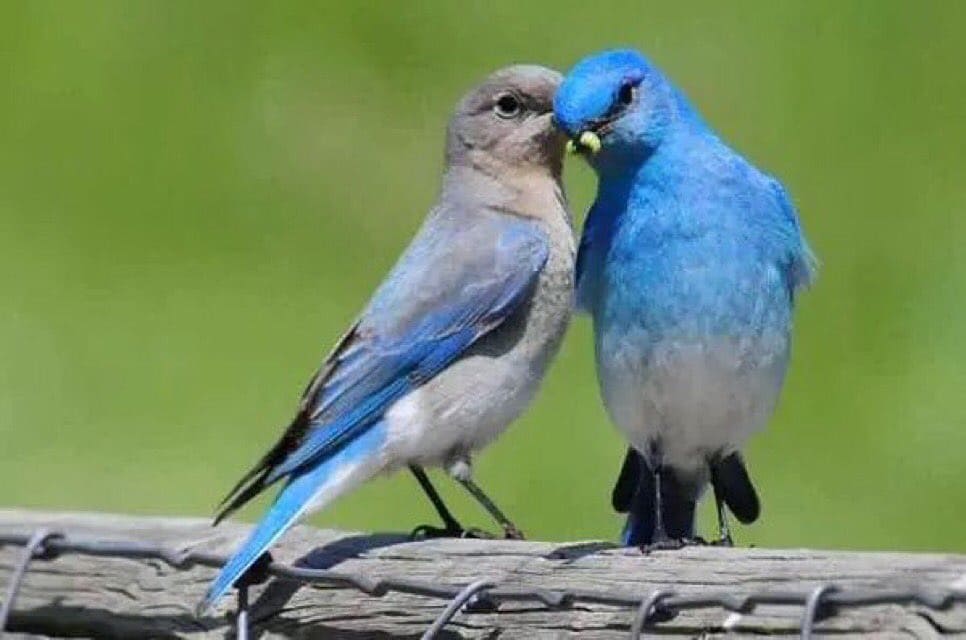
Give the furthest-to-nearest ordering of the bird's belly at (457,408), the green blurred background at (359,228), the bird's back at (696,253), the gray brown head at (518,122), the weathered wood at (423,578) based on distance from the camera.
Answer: the green blurred background at (359,228)
the gray brown head at (518,122)
the bird's belly at (457,408)
the bird's back at (696,253)
the weathered wood at (423,578)

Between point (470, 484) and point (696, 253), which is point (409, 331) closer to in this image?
point (470, 484)

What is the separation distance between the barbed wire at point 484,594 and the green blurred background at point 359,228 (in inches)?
118

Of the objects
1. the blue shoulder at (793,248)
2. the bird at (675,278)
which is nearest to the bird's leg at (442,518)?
the bird at (675,278)

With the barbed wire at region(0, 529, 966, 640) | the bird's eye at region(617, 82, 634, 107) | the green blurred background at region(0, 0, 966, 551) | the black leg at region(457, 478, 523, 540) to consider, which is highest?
the green blurred background at region(0, 0, 966, 551)

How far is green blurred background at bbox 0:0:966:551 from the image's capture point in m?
7.98

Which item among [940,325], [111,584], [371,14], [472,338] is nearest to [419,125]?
[371,14]

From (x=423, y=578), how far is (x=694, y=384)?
1.16 meters

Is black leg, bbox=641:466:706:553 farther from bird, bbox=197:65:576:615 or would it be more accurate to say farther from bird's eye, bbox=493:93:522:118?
bird's eye, bbox=493:93:522:118

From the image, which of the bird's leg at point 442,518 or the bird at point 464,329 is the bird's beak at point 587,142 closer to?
the bird at point 464,329

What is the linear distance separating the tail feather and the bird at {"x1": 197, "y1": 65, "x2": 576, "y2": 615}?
0.38m

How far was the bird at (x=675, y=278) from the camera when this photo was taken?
5.12 metres

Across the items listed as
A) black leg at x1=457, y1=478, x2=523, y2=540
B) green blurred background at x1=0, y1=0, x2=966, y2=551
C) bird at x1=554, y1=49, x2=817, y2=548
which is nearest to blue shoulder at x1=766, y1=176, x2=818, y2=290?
bird at x1=554, y1=49, x2=817, y2=548

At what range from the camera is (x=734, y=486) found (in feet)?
17.5

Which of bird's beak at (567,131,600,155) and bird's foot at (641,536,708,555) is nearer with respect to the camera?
bird's foot at (641,536,708,555)
